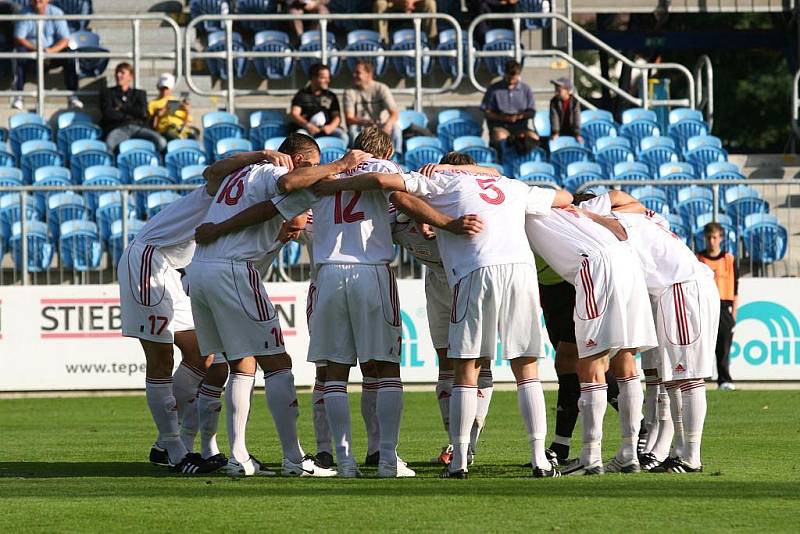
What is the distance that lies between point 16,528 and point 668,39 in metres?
25.6

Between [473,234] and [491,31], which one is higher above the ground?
[491,31]

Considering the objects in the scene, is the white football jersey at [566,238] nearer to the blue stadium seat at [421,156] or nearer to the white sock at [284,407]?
the white sock at [284,407]

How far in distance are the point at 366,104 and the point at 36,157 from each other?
4966mm

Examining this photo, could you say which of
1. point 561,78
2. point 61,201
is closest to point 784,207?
point 561,78

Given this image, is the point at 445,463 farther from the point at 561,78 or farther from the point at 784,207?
the point at 561,78

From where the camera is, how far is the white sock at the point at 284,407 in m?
9.11

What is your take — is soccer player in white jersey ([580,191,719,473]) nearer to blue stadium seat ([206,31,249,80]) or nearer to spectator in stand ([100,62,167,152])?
spectator in stand ([100,62,167,152])

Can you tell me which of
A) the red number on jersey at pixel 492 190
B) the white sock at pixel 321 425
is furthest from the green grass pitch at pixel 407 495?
the red number on jersey at pixel 492 190

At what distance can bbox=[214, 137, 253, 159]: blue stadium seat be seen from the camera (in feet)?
67.2

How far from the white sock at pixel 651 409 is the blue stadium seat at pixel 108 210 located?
9.43 meters

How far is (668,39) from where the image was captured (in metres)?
30.6

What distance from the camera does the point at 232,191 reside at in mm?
9312

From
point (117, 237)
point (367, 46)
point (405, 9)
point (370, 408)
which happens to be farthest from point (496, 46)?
point (370, 408)

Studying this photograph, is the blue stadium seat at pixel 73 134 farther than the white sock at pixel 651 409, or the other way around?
the blue stadium seat at pixel 73 134
